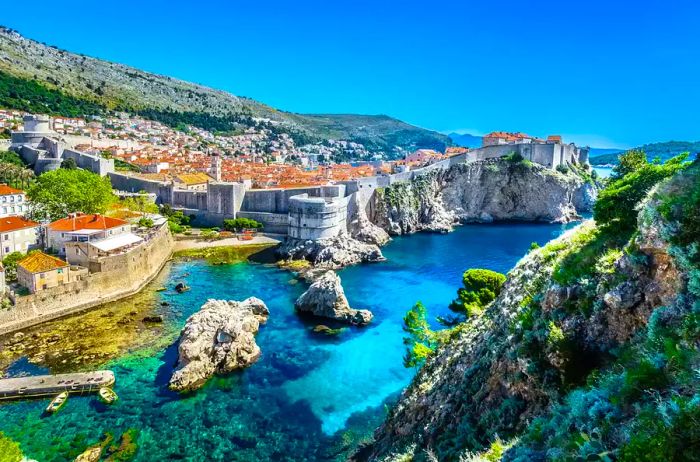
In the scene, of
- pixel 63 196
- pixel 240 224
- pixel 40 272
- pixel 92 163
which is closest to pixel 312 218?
pixel 240 224

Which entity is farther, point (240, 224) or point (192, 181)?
point (192, 181)

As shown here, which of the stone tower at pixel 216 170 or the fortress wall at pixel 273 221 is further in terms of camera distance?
the stone tower at pixel 216 170

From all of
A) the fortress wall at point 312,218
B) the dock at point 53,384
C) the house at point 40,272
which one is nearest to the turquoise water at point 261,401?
the dock at point 53,384

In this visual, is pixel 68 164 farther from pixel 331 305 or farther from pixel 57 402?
pixel 57 402

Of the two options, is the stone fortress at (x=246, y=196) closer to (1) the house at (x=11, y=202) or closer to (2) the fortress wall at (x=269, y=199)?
(2) the fortress wall at (x=269, y=199)

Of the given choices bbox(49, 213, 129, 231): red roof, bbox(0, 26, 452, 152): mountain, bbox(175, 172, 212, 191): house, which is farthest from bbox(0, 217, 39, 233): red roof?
bbox(0, 26, 452, 152): mountain

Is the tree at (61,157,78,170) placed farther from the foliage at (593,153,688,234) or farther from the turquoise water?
the foliage at (593,153,688,234)
